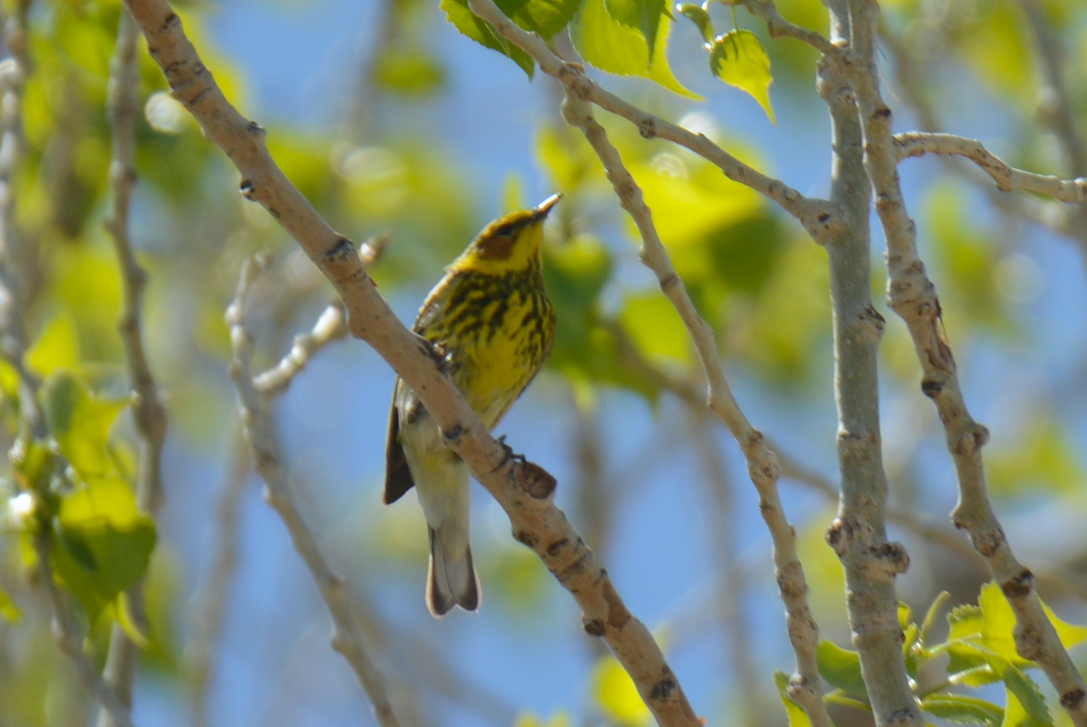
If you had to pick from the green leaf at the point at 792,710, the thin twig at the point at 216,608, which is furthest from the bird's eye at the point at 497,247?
the green leaf at the point at 792,710

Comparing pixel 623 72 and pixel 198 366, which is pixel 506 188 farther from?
pixel 198 366

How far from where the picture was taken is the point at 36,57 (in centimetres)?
398

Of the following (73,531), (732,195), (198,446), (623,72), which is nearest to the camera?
(623,72)

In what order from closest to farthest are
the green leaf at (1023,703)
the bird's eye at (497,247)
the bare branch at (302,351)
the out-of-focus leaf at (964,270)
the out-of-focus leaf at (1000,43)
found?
the green leaf at (1023,703) → the bare branch at (302,351) → the bird's eye at (497,247) → the out-of-focus leaf at (964,270) → the out-of-focus leaf at (1000,43)

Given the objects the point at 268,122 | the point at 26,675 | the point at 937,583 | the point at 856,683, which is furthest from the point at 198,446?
the point at 856,683

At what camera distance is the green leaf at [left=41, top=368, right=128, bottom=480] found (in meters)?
2.69

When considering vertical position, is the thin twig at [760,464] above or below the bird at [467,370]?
below

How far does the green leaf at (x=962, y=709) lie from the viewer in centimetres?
206

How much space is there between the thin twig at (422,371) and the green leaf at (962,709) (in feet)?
1.43

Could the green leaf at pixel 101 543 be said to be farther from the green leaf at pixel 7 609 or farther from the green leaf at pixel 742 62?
the green leaf at pixel 742 62

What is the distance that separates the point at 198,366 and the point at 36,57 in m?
3.44

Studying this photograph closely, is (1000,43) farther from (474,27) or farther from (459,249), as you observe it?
(474,27)

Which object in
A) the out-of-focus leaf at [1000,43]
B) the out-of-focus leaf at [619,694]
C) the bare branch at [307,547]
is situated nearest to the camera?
the bare branch at [307,547]

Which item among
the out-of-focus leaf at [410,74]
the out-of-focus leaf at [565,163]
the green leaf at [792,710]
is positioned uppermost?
the out-of-focus leaf at [410,74]
